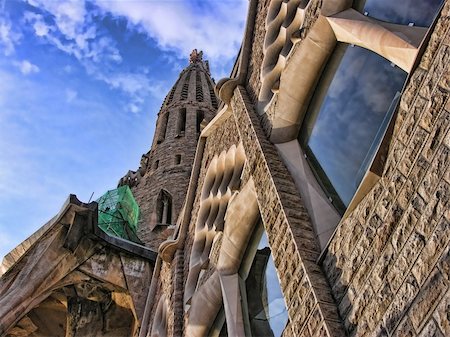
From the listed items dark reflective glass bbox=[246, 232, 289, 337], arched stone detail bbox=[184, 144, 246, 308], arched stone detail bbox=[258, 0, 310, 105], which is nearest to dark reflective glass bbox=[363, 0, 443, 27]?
arched stone detail bbox=[258, 0, 310, 105]

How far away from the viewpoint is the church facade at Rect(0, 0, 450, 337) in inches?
132

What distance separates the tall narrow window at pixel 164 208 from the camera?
19.8 meters

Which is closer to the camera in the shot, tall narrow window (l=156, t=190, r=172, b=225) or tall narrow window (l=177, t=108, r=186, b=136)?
tall narrow window (l=156, t=190, r=172, b=225)

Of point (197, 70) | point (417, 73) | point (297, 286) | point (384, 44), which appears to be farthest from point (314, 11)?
point (197, 70)

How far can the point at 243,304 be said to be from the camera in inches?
241

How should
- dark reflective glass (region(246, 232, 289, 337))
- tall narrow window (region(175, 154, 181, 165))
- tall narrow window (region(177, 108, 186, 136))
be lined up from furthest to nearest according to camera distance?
tall narrow window (region(177, 108, 186, 136)) < tall narrow window (region(175, 154, 181, 165)) < dark reflective glass (region(246, 232, 289, 337))

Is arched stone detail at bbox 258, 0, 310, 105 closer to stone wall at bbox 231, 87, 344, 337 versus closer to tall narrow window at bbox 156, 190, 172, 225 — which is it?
stone wall at bbox 231, 87, 344, 337

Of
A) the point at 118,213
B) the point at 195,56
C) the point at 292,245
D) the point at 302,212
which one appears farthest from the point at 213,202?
the point at 195,56

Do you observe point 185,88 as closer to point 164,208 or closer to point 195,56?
point 195,56

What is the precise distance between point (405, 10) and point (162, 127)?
2474cm

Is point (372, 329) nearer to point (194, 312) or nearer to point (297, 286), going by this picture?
point (297, 286)

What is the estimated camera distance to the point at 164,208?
2078 centimetres

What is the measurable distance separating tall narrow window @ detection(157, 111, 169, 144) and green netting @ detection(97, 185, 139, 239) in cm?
744

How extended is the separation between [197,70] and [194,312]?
33296 mm
